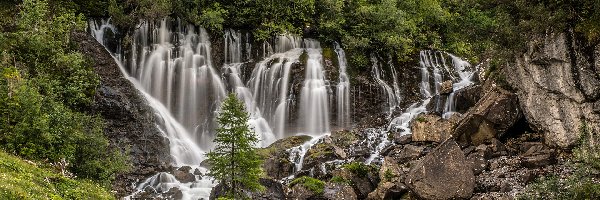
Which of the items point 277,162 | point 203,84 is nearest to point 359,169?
point 277,162

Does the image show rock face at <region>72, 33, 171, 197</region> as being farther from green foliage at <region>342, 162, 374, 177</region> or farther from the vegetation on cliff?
green foliage at <region>342, 162, 374, 177</region>

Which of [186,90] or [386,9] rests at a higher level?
[386,9]

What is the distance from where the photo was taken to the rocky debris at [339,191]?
2661cm

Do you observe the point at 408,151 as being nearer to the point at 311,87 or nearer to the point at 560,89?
the point at 560,89

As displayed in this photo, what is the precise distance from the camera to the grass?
15.5 metres

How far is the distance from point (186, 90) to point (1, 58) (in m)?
15.2

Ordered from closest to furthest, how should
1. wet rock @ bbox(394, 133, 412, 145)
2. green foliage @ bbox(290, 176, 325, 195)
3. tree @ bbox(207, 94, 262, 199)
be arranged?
tree @ bbox(207, 94, 262, 199) → green foliage @ bbox(290, 176, 325, 195) → wet rock @ bbox(394, 133, 412, 145)

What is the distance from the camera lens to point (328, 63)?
151ft

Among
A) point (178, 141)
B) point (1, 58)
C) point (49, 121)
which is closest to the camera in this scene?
point (49, 121)

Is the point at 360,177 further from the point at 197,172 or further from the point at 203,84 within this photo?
the point at 203,84

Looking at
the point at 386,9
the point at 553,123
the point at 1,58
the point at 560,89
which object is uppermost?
the point at 386,9

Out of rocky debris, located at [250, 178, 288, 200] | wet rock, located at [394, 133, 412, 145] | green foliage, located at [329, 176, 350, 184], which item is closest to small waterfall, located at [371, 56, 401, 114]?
wet rock, located at [394, 133, 412, 145]

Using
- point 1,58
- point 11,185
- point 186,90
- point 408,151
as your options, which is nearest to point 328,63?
point 186,90

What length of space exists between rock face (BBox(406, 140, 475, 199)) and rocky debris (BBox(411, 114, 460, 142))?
257 inches
